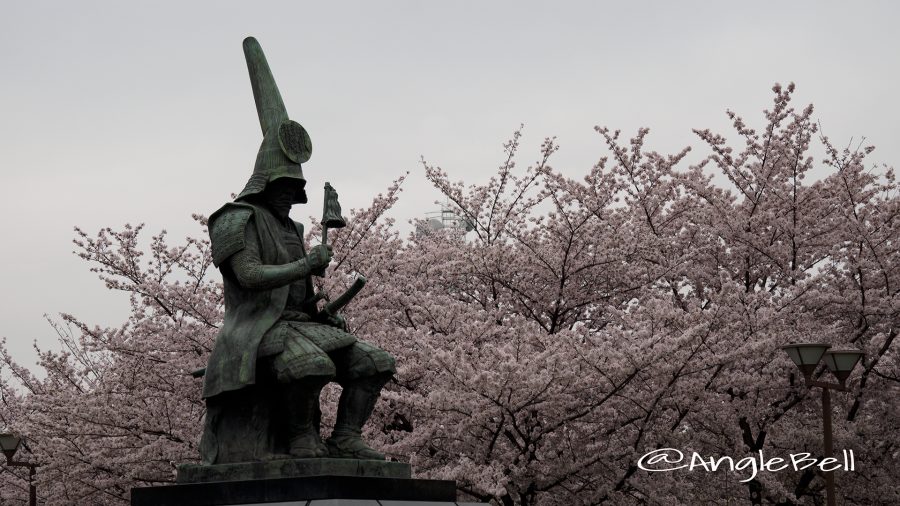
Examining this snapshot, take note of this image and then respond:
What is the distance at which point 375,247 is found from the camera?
738 inches

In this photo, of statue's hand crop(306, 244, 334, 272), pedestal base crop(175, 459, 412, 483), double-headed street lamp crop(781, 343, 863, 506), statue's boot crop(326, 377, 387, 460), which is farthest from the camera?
double-headed street lamp crop(781, 343, 863, 506)

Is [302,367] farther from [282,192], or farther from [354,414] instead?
[282,192]

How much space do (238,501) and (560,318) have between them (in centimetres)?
1118

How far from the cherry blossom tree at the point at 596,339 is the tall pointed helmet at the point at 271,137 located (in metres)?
6.10

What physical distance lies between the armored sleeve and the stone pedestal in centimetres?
114

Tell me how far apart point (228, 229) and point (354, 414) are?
1.49m

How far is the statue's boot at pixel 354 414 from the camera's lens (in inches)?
291

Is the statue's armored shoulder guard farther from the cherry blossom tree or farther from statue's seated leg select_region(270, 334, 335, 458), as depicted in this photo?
the cherry blossom tree

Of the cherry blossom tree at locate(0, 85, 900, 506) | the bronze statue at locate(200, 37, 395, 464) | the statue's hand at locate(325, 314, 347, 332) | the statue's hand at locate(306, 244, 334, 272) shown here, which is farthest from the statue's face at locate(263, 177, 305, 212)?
the cherry blossom tree at locate(0, 85, 900, 506)

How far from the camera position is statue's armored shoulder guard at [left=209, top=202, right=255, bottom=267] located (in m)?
7.30

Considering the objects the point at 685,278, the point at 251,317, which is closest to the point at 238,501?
the point at 251,317

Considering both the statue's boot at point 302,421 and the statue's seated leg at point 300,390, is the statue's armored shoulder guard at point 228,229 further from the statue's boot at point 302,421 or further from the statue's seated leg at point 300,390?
the statue's boot at point 302,421

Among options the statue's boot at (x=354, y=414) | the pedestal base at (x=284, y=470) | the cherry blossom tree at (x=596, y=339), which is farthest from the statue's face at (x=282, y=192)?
the cherry blossom tree at (x=596, y=339)

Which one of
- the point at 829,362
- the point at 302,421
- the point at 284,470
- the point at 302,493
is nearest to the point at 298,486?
the point at 302,493
